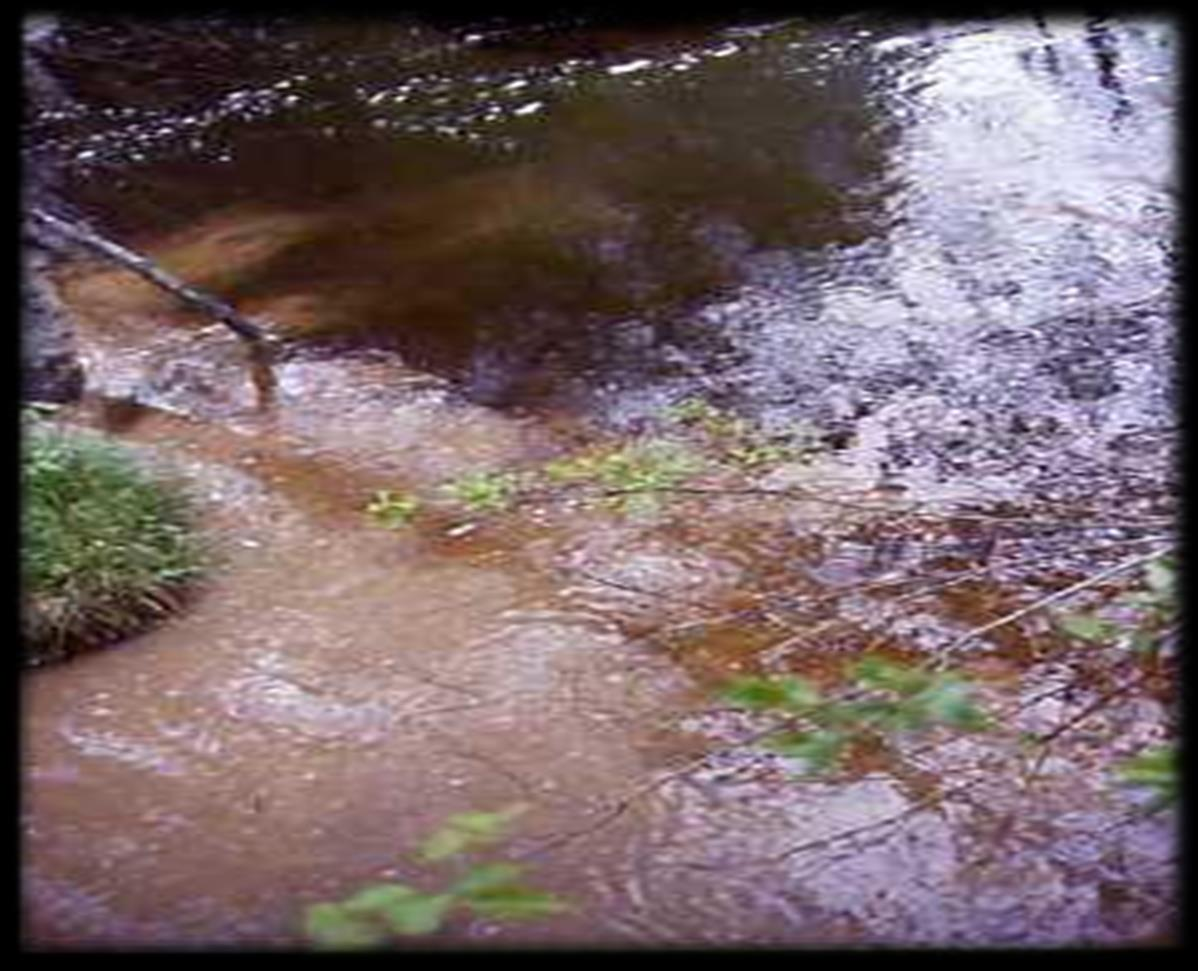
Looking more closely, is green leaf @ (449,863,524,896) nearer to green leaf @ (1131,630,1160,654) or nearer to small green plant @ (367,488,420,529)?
green leaf @ (1131,630,1160,654)

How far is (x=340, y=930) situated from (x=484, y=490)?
3.59 m

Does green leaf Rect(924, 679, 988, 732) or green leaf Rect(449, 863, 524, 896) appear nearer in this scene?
green leaf Rect(449, 863, 524, 896)

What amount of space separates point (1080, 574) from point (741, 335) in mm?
2319

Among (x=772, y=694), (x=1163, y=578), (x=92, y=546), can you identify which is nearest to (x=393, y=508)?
(x=92, y=546)

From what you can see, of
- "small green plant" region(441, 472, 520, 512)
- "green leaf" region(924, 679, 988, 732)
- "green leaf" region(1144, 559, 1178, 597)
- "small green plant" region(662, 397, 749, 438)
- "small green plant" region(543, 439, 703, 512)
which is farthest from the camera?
"small green plant" region(662, 397, 749, 438)

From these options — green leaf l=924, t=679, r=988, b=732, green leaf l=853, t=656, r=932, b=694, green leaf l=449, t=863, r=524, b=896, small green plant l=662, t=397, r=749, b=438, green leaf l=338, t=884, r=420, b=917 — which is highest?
green leaf l=449, t=863, r=524, b=896

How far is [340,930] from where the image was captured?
1.85 meters

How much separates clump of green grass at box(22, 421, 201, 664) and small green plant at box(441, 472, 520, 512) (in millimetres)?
815

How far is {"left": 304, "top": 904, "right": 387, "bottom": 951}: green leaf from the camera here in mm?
1845

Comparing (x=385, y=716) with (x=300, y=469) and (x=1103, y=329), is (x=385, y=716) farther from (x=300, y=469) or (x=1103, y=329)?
(x=1103, y=329)

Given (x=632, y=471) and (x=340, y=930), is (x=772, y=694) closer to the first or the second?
(x=340, y=930)

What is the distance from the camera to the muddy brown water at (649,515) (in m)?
4.06

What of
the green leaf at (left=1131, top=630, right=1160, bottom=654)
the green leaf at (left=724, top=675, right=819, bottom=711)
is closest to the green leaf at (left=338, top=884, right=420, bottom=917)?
the green leaf at (left=724, top=675, right=819, bottom=711)

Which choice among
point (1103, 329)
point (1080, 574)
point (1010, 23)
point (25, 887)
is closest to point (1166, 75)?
point (1010, 23)
